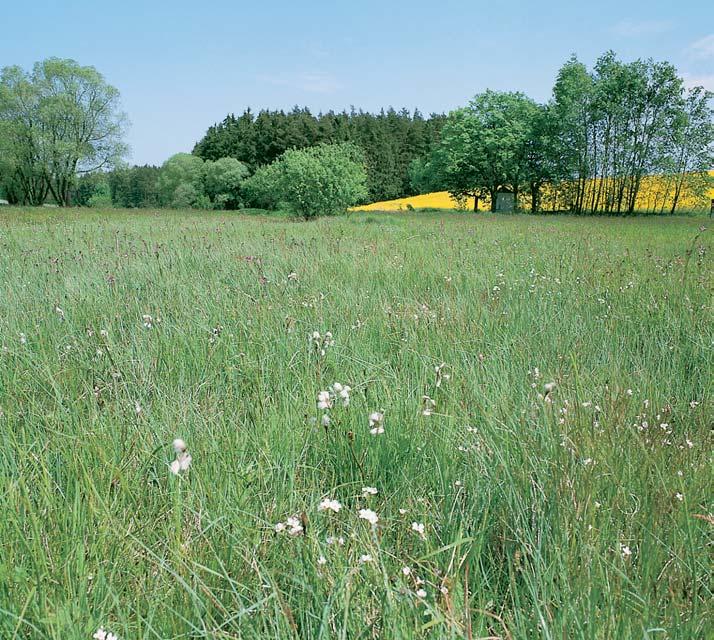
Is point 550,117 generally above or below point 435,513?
above

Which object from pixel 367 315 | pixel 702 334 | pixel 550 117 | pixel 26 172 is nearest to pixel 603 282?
pixel 702 334

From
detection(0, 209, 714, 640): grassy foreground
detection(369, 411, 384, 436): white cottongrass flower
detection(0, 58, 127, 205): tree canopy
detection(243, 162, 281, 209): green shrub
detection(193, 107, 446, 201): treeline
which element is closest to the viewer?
detection(0, 209, 714, 640): grassy foreground

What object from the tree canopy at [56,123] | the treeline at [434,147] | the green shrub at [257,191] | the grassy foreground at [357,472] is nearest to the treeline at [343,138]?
the treeline at [434,147]

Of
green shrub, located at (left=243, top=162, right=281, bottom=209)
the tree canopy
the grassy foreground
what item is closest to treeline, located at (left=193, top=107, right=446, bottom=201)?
green shrub, located at (left=243, top=162, right=281, bottom=209)

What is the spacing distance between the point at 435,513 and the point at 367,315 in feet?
8.24

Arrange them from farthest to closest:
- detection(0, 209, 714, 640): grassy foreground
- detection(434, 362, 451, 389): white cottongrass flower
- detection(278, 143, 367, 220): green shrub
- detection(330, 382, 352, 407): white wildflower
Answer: detection(278, 143, 367, 220): green shrub → detection(434, 362, 451, 389): white cottongrass flower → detection(330, 382, 352, 407): white wildflower → detection(0, 209, 714, 640): grassy foreground

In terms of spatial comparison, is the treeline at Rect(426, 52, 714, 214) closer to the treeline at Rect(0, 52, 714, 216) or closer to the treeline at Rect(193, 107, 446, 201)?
the treeline at Rect(0, 52, 714, 216)

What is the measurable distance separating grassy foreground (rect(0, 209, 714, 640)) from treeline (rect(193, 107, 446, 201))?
75964 millimetres

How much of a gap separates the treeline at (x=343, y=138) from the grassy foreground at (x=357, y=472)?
249 ft

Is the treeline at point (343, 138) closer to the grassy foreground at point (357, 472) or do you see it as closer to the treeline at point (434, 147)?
the treeline at point (434, 147)

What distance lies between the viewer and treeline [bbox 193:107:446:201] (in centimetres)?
8106

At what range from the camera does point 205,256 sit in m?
7.10

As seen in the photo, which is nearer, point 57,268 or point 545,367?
point 545,367

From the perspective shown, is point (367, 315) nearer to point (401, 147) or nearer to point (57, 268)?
point (57, 268)
